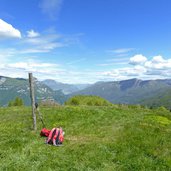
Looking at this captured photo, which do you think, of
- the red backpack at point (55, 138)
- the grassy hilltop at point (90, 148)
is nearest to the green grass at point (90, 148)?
the grassy hilltop at point (90, 148)

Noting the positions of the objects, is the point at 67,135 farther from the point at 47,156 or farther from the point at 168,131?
the point at 168,131

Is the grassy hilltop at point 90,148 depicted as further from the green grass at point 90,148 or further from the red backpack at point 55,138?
the red backpack at point 55,138

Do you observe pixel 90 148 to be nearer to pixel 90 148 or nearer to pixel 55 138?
pixel 90 148

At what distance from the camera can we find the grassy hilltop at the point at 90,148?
1805 cm

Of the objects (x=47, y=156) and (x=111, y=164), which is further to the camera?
(x=47, y=156)

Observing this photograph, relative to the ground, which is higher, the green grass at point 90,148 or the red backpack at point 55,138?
the red backpack at point 55,138

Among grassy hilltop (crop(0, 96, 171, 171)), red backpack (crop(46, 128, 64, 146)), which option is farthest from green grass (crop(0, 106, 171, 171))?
red backpack (crop(46, 128, 64, 146))

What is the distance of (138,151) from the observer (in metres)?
20.8

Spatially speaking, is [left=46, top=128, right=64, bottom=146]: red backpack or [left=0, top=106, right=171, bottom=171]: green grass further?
[left=46, top=128, right=64, bottom=146]: red backpack

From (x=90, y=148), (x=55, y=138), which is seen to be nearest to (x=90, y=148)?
(x=90, y=148)

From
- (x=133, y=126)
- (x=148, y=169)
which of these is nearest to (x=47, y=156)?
(x=148, y=169)

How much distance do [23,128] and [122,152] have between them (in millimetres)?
13340

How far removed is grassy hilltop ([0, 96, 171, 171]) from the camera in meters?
18.0

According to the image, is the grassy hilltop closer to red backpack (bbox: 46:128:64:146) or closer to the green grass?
the green grass
